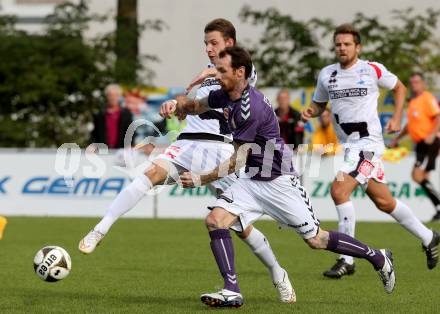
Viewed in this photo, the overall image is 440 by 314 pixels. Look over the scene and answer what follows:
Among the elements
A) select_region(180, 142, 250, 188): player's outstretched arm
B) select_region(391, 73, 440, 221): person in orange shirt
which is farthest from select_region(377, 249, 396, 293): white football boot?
select_region(391, 73, 440, 221): person in orange shirt

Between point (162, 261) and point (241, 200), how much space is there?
11.9 feet

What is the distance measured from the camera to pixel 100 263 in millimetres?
11203

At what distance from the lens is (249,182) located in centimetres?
811

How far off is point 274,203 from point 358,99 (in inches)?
112

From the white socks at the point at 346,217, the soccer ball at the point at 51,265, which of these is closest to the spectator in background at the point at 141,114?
the white socks at the point at 346,217

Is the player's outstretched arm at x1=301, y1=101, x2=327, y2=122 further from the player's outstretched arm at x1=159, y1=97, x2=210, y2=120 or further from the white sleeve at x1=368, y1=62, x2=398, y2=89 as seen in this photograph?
the player's outstretched arm at x1=159, y1=97, x2=210, y2=120

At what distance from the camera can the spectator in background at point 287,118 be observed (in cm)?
1706

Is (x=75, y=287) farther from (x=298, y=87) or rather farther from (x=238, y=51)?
(x=298, y=87)

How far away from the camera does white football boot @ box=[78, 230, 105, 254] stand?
865 cm

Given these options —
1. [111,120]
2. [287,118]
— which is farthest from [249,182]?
[111,120]

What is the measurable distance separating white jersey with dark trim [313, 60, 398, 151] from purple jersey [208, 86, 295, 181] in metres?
2.49

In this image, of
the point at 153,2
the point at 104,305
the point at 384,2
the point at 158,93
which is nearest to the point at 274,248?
the point at 104,305

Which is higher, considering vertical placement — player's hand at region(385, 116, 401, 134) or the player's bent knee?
player's hand at region(385, 116, 401, 134)

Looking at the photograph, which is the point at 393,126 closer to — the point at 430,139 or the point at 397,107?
the point at 397,107
